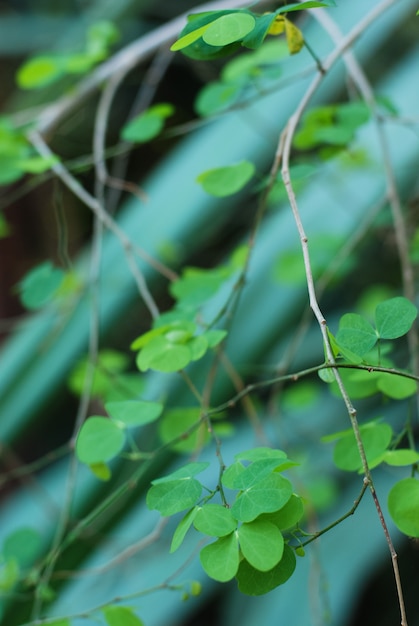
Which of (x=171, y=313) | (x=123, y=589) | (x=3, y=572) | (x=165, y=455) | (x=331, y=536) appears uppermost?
(x=171, y=313)

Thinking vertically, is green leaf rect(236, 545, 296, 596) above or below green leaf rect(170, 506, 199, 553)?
below

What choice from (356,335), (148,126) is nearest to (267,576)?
(356,335)

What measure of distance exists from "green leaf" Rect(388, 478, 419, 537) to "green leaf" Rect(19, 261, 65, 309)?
0.35 m

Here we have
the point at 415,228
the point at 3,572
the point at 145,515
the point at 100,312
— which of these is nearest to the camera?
the point at 3,572

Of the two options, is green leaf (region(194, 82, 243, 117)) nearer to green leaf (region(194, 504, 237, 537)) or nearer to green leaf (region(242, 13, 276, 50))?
green leaf (region(242, 13, 276, 50))

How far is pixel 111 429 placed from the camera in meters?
0.43

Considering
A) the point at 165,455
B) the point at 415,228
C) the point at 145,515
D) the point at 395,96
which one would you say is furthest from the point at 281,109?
the point at 145,515

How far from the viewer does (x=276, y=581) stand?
1.03 ft

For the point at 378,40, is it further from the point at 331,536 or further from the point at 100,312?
the point at 331,536

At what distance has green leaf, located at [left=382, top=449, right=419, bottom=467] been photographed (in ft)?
1.20

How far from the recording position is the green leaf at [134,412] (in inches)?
16.3

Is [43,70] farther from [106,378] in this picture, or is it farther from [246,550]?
[246,550]

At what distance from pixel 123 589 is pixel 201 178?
791 mm

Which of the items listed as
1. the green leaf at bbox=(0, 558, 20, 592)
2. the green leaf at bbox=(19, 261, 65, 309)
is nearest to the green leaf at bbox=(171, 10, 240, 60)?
the green leaf at bbox=(19, 261, 65, 309)
